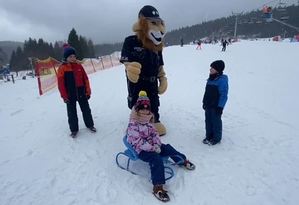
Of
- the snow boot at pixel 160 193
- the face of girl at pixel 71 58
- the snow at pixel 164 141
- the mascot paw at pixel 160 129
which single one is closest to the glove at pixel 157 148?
the snow at pixel 164 141

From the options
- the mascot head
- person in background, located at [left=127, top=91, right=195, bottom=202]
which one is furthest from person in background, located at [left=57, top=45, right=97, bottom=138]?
person in background, located at [left=127, top=91, right=195, bottom=202]

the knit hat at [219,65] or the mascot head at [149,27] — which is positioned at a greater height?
the mascot head at [149,27]

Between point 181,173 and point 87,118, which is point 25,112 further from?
point 181,173

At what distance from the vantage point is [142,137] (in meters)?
4.17

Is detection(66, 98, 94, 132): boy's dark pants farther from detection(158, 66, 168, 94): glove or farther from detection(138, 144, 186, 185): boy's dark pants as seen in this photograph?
detection(138, 144, 186, 185): boy's dark pants

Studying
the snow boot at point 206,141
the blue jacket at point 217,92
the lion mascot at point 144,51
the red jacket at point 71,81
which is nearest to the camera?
the blue jacket at point 217,92

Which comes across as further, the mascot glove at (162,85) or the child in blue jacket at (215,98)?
the mascot glove at (162,85)

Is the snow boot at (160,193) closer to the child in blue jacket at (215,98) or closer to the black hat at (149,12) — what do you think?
the child in blue jacket at (215,98)

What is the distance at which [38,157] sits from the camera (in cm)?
486

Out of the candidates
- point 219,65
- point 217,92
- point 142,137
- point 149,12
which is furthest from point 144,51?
point 142,137

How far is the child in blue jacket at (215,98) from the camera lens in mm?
4832

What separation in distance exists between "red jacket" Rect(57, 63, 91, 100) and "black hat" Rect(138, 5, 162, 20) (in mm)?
1694

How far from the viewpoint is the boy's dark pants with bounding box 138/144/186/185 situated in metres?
3.66

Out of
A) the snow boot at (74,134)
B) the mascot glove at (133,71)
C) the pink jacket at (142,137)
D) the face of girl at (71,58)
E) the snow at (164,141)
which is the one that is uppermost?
the face of girl at (71,58)
